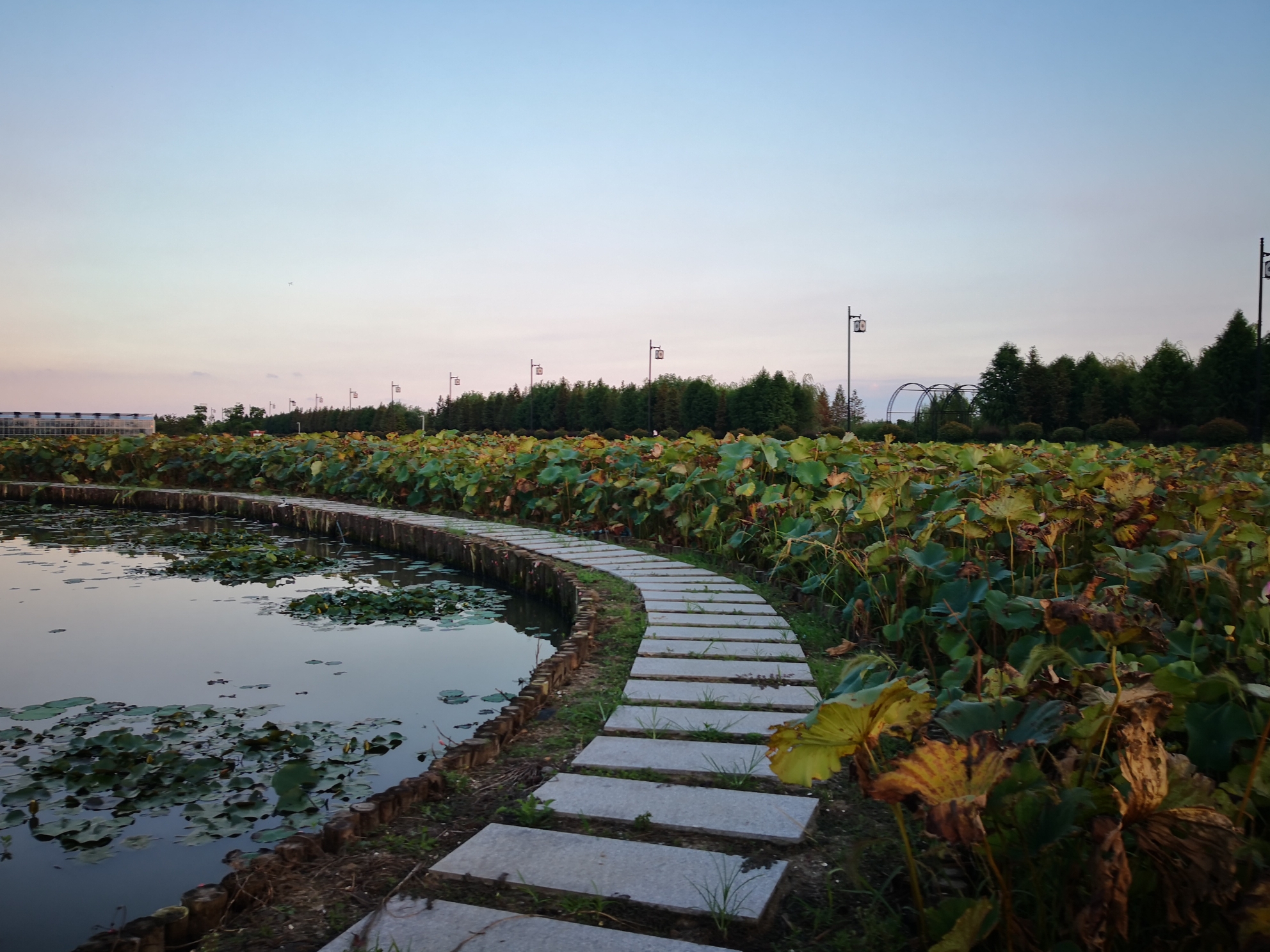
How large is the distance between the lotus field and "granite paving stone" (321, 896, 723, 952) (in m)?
0.37

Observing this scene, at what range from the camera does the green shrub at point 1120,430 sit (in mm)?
17797

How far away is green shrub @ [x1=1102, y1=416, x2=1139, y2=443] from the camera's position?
17.8 m

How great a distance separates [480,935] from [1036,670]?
3.62 ft

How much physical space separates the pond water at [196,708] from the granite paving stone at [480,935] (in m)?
0.82

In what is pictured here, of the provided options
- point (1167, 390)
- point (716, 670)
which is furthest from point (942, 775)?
point (1167, 390)

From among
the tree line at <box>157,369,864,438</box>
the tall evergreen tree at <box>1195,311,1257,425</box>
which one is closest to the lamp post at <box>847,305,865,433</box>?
the tree line at <box>157,369,864,438</box>

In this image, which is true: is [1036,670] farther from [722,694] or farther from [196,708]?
[196,708]

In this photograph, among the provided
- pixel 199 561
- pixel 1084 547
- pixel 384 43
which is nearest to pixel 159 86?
pixel 384 43

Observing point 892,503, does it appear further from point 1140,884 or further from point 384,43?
point 384,43

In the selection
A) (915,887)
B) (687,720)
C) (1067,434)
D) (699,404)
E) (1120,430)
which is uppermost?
(699,404)

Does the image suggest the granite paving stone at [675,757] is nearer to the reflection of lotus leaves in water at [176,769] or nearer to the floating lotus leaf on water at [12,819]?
the reflection of lotus leaves in water at [176,769]

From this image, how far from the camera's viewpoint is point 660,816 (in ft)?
4.88

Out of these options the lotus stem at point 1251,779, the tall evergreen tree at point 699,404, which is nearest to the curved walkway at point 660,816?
the lotus stem at point 1251,779

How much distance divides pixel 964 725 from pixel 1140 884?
28cm
